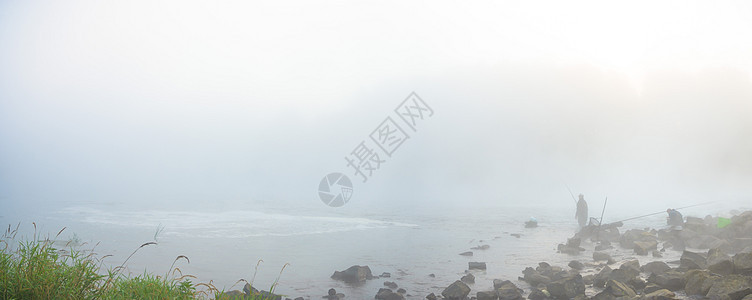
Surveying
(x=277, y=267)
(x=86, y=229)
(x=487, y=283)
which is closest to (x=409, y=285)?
(x=487, y=283)

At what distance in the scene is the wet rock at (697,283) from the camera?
10.5 m

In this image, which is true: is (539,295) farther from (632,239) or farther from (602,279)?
(632,239)

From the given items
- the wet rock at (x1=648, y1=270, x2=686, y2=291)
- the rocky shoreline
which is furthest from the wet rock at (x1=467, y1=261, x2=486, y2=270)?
the wet rock at (x1=648, y1=270, x2=686, y2=291)

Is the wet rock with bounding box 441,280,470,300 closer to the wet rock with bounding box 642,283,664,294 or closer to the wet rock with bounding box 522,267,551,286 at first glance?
the wet rock with bounding box 522,267,551,286

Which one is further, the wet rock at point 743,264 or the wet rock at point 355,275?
the wet rock at point 355,275

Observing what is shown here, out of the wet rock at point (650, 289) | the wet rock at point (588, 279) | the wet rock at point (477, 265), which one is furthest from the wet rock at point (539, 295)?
the wet rock at point (477, 265)

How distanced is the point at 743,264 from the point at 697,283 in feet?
5.41

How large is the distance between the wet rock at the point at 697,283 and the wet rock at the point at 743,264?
0.97 metres

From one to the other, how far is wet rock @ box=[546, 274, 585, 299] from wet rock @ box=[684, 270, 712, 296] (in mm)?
2467

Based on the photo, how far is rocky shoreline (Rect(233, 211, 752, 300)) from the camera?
10391 millimetres

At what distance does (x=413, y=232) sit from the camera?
121 feet

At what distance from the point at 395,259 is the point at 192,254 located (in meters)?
12.5

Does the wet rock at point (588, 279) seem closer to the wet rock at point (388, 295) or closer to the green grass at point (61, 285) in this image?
the wet rock at point (388, 295)

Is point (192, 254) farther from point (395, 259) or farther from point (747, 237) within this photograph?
point (747, 237)
